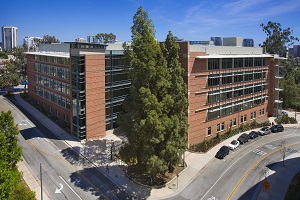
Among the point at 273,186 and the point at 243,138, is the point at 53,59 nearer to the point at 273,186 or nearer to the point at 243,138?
the point at 243,138

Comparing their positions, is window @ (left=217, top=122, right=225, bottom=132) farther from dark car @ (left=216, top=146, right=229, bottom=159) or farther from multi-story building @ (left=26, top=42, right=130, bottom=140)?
multi-story building @ (left=26, top=42, right=130, bottom=140)

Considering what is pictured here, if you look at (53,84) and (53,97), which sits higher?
(53,84)

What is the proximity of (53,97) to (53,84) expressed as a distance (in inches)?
114

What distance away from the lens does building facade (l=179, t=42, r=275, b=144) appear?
41031 mm

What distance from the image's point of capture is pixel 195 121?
4228 centimetres

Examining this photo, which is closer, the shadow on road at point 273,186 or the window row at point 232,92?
the shadow on road at point 273,186

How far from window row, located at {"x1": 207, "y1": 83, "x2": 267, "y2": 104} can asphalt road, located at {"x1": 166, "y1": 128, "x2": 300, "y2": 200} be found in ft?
31.2

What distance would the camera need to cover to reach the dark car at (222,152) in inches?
1497

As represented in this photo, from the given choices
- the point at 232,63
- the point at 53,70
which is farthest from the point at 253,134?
the point at 53,70

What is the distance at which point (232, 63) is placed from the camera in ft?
154

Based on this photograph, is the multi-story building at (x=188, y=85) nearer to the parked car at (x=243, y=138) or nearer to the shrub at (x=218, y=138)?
the shrub at (x=218, y=138)

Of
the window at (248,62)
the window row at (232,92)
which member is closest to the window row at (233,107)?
the window row at (232,92)

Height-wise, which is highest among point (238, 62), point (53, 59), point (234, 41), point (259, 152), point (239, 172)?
point (234, 41)

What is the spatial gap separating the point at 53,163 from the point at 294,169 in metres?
34.9
